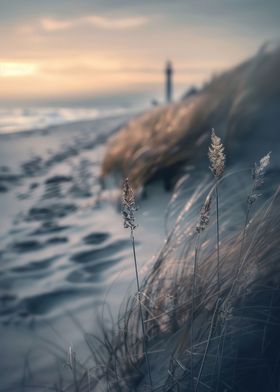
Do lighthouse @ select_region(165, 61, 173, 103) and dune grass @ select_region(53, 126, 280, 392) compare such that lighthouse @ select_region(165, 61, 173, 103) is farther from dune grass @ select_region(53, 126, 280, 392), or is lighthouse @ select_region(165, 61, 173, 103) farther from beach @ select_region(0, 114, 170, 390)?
dune grass @ select_region(53, 126, 280, 392)

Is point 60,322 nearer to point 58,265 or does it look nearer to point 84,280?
point 84,280

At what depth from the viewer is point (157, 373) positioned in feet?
4.40

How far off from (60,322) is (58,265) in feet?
2.10

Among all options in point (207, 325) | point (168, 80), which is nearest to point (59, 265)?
point (207, 325)

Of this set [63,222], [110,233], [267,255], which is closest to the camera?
[267,255]

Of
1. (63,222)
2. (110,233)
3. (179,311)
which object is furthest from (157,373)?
(63,222)

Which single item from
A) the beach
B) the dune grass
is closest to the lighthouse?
the beach

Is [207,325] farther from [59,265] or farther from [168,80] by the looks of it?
[168,80]

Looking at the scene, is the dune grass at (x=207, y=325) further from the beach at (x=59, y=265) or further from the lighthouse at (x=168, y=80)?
the lighthouse at (x=168, y=80)

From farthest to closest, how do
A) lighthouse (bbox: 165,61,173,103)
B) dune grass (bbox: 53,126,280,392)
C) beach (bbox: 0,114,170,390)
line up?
lighthouse (bbox: 165,61,173,103) → beach (bbox: 0,114,170,390) → dune grass (bbox: 53,126,280,392)

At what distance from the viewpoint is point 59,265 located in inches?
96.9

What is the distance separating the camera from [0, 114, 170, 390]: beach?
1682mm

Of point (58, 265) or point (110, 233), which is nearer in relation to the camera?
point (58, 265)

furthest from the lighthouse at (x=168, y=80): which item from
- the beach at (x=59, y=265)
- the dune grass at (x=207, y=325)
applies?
the dune grass at (x=207, y=325)
